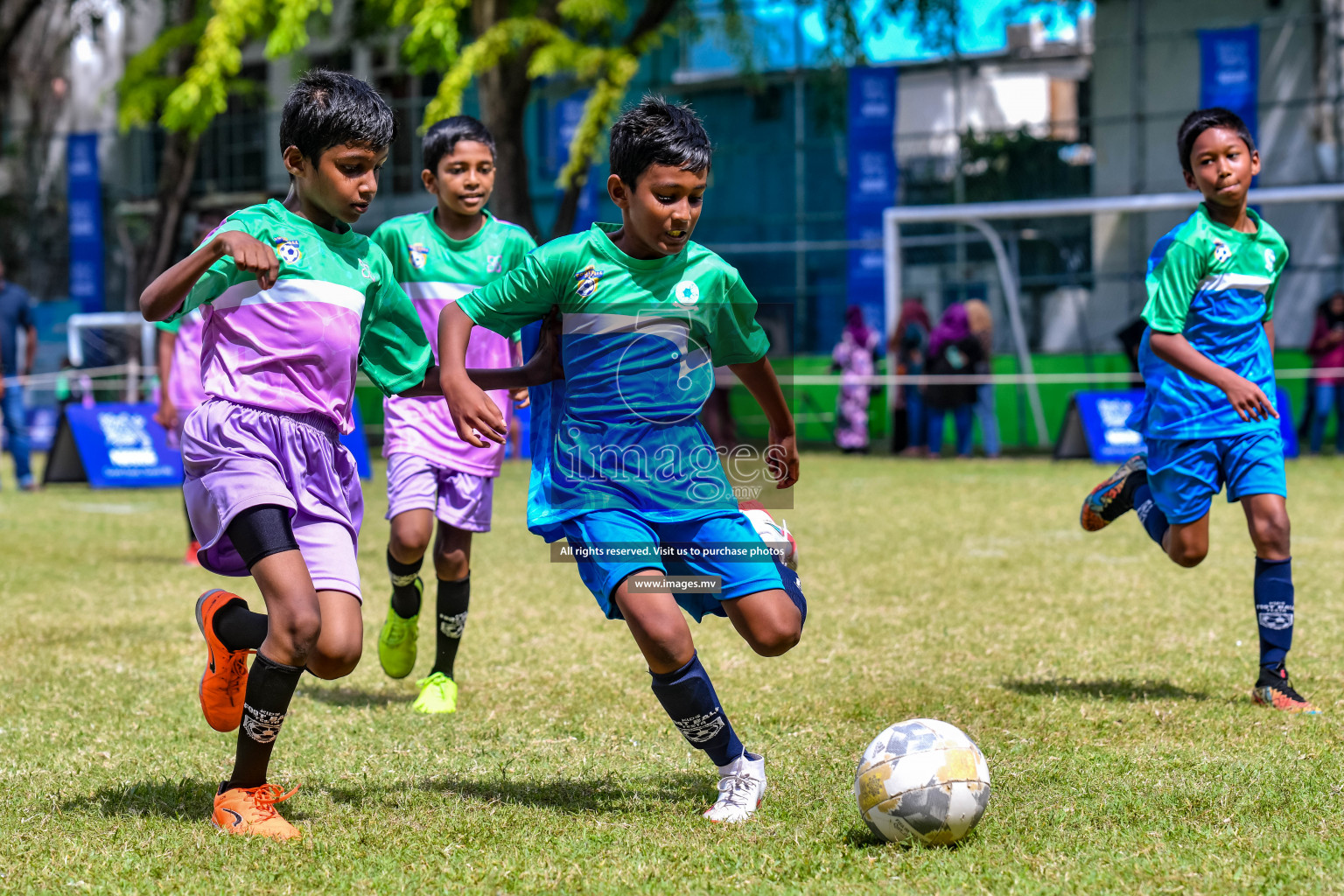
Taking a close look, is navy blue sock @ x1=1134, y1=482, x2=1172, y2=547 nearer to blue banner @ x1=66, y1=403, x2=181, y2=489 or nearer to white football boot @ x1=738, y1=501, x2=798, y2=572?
white football boot @ x1=738, y1=501, x2=798, y2=572

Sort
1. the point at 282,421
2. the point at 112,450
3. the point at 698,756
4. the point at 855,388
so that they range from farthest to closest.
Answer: the point at 855,388
the point at 112,450
the point at 698,756
the point at 282,421

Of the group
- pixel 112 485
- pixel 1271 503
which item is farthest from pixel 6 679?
pixel 112 485

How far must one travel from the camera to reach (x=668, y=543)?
3922mm

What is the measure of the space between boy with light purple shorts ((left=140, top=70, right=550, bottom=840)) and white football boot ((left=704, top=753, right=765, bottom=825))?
3.34ft

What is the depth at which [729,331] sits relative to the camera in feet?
13.4

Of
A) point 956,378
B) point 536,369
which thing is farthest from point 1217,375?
point 956,378

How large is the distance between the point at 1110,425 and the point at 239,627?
1317 centimetres

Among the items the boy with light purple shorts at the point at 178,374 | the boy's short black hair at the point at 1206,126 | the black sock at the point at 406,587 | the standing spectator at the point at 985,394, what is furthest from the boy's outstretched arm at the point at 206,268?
the standing spectator at the point at 985,394

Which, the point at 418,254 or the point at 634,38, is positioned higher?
the point at 634,38

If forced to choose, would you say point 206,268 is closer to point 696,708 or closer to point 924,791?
point 696,708

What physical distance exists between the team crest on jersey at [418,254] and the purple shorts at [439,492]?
72 centimetres

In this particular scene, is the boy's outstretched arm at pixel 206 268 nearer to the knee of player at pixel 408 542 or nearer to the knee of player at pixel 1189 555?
the knee of player at pixel 408 542

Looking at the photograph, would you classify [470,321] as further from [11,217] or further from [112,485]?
[11,217]

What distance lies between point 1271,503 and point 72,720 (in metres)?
4.21
